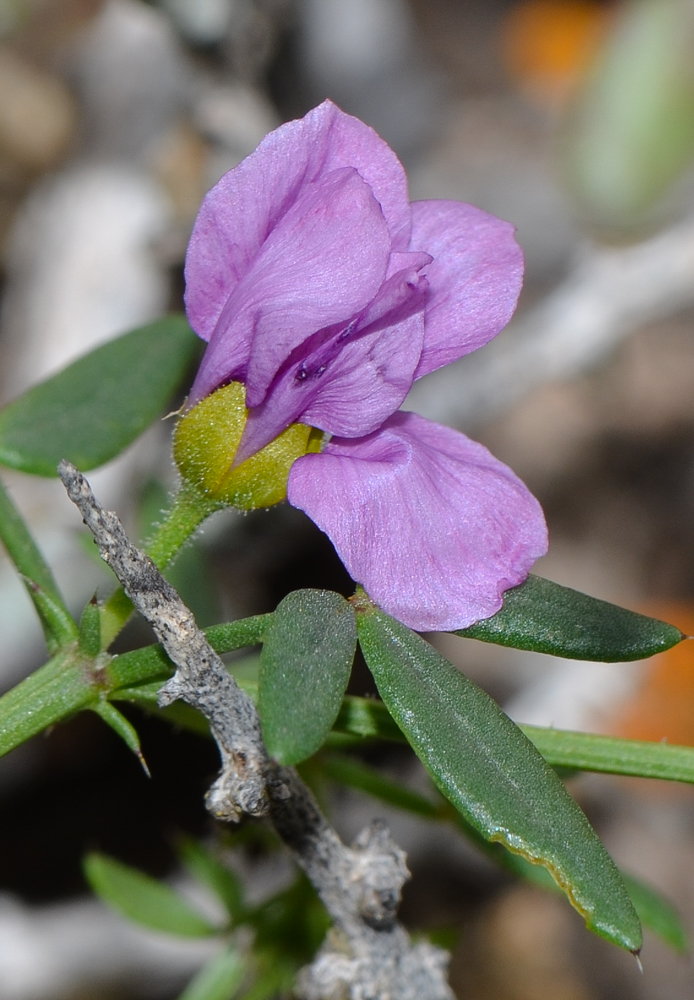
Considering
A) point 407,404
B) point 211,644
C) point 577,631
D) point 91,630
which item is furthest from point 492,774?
point 407,404

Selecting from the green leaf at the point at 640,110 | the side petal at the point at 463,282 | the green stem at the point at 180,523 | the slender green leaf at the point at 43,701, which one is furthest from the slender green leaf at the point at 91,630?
the green leaf at the point at 640,110

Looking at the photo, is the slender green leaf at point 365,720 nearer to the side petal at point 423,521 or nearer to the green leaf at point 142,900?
the side petal at point 423,521

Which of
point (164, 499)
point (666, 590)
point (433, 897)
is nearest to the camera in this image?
point (164, 499)

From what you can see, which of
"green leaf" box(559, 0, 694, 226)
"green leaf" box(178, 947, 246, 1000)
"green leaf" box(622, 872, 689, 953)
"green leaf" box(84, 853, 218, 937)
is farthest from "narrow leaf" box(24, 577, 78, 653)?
"green leaf" box(559, 0, 694, 226)

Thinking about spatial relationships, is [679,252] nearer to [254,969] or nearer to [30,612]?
[30,612]

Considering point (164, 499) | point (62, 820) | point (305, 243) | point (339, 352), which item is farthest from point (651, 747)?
point (62, 820)

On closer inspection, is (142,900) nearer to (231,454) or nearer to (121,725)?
(121,725)
